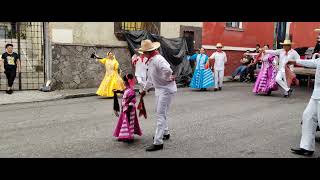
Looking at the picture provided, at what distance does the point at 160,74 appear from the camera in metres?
6.86

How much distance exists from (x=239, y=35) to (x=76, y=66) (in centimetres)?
933

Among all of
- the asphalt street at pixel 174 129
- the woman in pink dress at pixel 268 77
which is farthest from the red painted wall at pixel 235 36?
the asphalt street at pixel 174 129

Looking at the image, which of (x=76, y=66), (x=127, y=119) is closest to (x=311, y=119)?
(x=127, y=119)

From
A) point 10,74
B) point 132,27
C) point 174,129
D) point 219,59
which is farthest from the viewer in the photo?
point 132,27

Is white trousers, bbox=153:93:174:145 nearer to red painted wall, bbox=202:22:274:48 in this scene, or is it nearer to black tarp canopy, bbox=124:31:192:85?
black tarp canopy, bbox=124:31:192:85

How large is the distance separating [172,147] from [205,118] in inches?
105

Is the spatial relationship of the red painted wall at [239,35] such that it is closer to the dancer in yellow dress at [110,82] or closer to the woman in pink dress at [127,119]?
the dancer in yellow dress at [110,82]

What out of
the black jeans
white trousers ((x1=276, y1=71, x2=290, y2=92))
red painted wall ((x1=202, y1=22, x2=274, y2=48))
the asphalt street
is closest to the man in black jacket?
the black jeans

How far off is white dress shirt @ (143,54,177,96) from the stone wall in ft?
26.5

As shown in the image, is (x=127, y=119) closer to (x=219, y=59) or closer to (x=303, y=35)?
(x=219, y=59)

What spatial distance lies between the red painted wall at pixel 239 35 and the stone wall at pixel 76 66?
5160mm

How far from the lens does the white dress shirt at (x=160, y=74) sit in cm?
681
